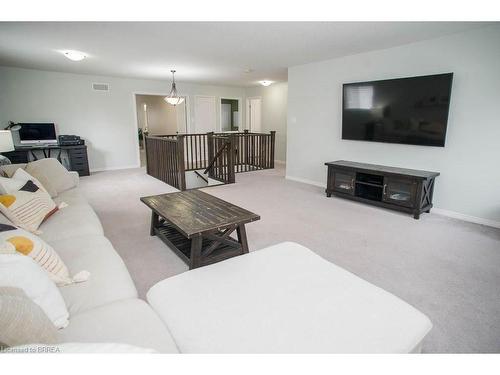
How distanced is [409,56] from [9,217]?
15.7 feet

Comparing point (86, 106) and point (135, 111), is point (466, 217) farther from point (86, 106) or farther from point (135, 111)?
point (86, 106)

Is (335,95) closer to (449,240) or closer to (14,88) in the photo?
(449,240)

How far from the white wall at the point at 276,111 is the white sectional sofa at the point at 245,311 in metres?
6.61

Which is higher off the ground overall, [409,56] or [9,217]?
[409,56]

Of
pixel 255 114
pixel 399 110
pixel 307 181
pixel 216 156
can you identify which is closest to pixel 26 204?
pixel 216 156

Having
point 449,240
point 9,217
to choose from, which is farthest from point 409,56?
point 9,217

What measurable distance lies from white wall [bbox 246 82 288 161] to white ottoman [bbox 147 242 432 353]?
670cm

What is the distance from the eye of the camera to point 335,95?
16.4ft

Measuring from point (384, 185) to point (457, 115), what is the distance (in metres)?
1.20

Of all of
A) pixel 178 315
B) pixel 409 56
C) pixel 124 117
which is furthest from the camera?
pixel 124 117

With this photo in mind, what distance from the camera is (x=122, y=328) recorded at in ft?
3.72

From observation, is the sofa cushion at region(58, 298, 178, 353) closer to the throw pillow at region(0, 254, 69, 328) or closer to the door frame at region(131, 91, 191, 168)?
the throw pillow at region(0, 254, 69, 328)

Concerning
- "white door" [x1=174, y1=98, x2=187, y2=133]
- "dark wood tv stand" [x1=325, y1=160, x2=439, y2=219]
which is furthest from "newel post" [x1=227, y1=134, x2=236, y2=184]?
"white door" [x1=174, y1=98, x2=187, y2=133]

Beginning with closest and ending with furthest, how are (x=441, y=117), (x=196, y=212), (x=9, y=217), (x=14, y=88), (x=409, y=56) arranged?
(x=9, y=217) → (x=196, y=212) → (x=441, y=117) → (x=409, y=56) → (x=14, y=88)
